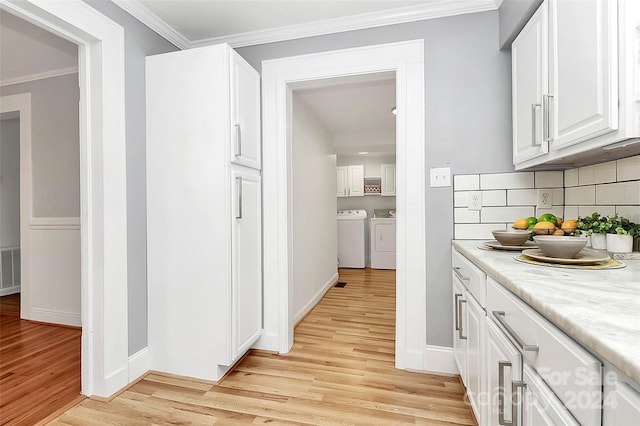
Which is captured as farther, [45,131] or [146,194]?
[45,131]

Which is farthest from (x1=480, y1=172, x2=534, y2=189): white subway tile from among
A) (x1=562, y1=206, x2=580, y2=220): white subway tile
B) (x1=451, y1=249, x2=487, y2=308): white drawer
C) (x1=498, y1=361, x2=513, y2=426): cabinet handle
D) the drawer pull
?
(x1=498, y1=361, x2=513, y2=426): cabinet handle

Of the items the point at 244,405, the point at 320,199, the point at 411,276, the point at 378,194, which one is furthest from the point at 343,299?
the point at 378,194

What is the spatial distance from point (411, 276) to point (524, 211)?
0.81 metres

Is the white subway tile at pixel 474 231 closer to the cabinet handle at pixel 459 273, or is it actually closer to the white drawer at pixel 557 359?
the cabinet handle at pixel 459 273

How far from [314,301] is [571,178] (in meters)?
2.62

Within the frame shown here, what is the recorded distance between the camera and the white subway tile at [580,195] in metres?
1.65

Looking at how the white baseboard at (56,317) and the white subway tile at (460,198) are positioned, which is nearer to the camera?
the white subway tile at (460,198)

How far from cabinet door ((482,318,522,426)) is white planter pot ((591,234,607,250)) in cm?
70

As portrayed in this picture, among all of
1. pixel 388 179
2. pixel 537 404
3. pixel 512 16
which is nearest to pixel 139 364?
pixel 537 404

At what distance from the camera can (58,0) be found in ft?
5.09

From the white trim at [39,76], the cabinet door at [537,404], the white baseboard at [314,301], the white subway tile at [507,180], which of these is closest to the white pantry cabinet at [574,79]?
the white subway tile at [507,180]

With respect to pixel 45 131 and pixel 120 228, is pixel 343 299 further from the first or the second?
pixel 45 131

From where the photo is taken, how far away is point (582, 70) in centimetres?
121

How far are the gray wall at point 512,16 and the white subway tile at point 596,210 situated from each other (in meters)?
1.03
